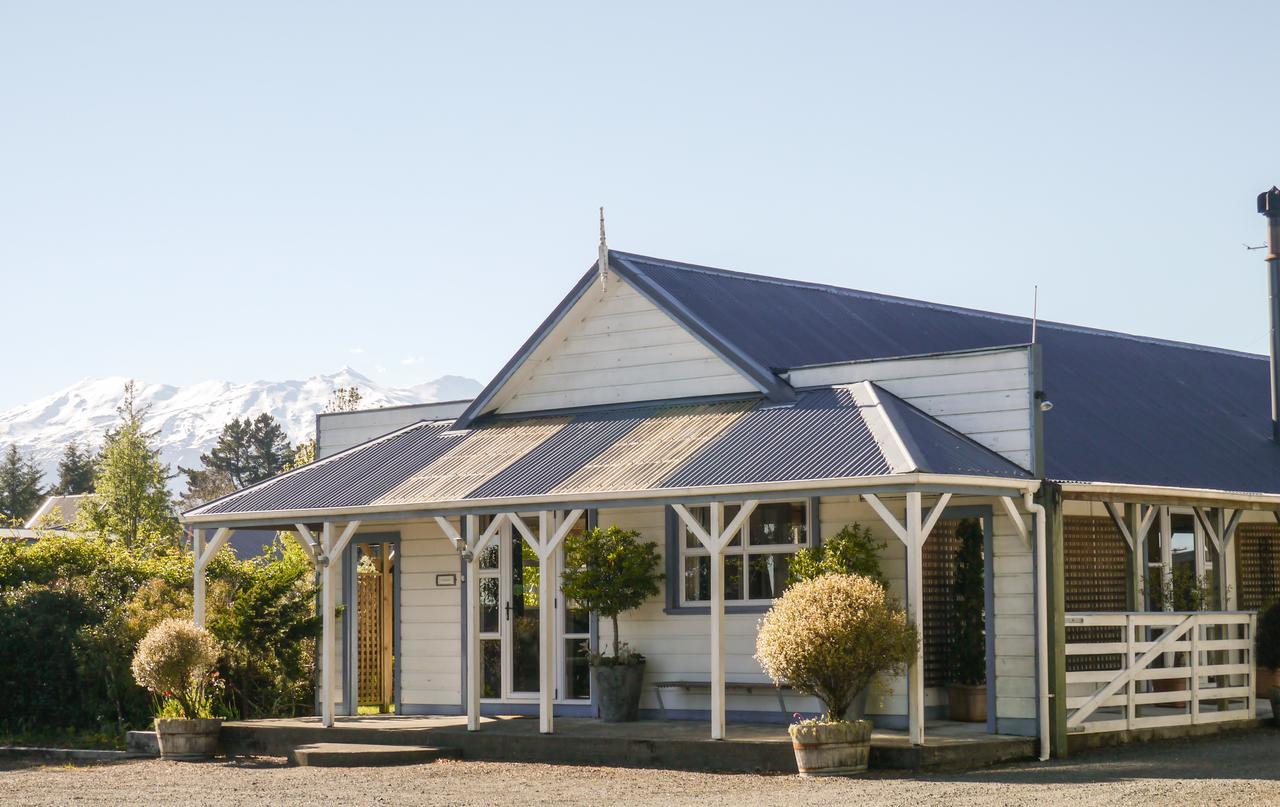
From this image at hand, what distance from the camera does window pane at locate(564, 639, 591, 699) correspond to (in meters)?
18.8

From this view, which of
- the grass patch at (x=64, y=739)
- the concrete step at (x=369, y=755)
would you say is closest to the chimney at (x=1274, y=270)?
the concrete step at (x=369, y=755)

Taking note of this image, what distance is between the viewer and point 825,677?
14.5 m

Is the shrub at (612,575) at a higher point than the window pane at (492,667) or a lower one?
higher

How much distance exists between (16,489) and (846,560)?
6738 cm

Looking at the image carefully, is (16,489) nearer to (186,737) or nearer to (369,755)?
(186,737)

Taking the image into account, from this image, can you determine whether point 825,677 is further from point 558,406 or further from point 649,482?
point 558,406

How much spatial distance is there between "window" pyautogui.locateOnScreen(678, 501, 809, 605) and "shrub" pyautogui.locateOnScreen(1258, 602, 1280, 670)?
16.5 feet

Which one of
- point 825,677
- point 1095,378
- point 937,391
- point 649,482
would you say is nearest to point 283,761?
point 649,482

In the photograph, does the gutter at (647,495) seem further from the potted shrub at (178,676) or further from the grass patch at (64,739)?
the grass patch at (64,739)

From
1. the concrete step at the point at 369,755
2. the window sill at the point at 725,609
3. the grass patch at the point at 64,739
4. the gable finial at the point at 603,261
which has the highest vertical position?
the gable finial at the point at 603,261

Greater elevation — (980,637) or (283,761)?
(980,637)

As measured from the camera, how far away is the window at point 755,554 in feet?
56.9

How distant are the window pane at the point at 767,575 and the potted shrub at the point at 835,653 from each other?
2560 mm

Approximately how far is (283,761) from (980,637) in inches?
269
